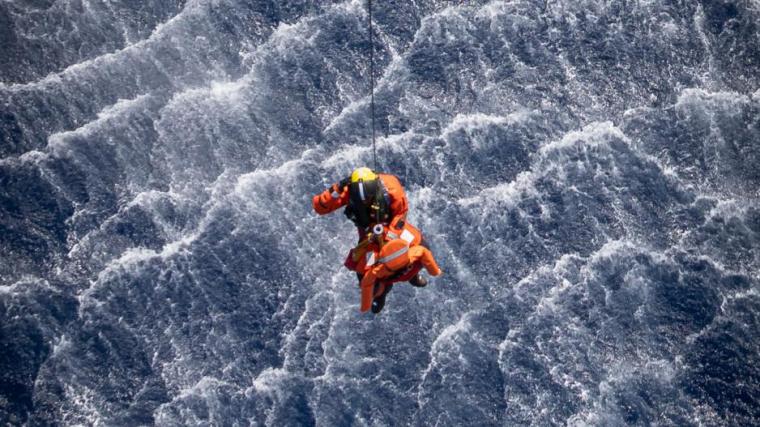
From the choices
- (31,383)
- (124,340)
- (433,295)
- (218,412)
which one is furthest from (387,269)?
(31,383)

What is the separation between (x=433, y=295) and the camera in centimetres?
4100

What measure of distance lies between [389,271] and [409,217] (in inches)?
318

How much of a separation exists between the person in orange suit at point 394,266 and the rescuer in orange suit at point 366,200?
0.99 m

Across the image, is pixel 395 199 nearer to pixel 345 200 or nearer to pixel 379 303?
pixel 345 200

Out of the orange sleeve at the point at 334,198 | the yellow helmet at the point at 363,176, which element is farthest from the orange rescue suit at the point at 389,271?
the yellow helmet at the point at 363,176

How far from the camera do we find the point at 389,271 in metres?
34.7

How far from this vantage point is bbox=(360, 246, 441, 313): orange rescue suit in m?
34.6

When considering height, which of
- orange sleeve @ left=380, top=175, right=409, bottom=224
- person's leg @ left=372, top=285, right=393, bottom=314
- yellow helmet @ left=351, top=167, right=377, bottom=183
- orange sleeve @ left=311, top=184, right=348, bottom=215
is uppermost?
yellow helmet @ left=351, top=167, right=377, bottom=183

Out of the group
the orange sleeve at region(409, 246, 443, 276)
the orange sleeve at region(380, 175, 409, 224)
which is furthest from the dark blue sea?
the orange sleeve at region(380, 175, 409, 224)

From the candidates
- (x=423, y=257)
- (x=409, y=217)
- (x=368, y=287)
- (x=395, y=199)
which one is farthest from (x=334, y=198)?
(x=409, y=217)

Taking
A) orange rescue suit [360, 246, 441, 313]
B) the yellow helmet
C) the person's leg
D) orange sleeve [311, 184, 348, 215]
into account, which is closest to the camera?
the yellow helmet

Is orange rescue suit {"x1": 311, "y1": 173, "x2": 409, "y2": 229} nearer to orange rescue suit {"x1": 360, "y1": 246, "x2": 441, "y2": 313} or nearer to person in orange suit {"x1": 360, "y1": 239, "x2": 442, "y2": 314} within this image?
person in orange suit {"x1": 360, "y1": 239, "x2": 442, "y2": 314}

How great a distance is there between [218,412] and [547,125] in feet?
68.1

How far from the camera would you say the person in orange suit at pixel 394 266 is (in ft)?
112
